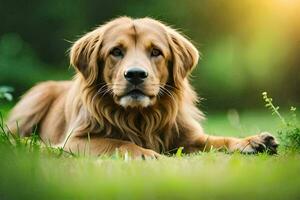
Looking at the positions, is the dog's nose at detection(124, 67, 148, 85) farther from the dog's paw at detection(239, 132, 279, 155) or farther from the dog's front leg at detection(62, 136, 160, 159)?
the dog's paw at detection(239, 132, 279, 155)

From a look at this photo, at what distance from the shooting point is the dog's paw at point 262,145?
19.3 feet

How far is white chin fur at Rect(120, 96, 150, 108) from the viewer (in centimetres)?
593

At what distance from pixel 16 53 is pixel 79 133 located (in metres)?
8.77

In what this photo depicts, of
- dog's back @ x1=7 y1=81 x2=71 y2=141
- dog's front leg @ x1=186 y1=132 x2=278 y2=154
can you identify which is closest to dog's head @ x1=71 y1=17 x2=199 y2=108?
dog's front leg @ x1=186 y1=132 x2=278 y2=154

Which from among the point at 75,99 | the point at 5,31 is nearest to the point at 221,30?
the point at 5,31

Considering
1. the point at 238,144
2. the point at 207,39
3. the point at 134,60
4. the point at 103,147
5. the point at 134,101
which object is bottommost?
the point at 207,39

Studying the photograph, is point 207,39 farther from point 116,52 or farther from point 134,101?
point 134,101

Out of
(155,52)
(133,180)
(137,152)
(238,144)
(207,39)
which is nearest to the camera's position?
(133,180)

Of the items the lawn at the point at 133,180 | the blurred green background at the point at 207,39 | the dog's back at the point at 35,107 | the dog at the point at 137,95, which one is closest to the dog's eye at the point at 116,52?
the dog at the point at 137,95

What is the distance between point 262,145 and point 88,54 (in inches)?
57.7

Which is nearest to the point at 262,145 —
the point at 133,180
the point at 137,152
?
the point at 137,152

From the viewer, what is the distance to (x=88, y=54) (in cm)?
648

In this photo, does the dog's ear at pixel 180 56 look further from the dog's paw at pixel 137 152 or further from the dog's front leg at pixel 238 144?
the dog's paw at pixel 137 152

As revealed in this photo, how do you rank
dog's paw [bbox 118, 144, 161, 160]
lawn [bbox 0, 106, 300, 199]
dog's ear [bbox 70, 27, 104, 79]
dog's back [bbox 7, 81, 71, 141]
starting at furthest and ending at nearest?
dog's back [bbox 7, 81, 71, 141]
dog's ear [bbox 70, 27, 104, 79]
dog's paw [bbox 118, 144, 161, 160]
lawn [bbox 0, 106, 300, 199]
